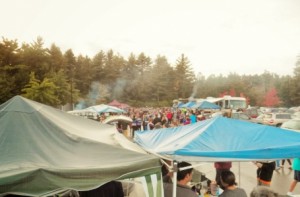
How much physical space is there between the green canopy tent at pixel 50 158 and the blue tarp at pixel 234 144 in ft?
3.06

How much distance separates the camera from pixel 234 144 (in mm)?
4973

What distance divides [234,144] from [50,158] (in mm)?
2907

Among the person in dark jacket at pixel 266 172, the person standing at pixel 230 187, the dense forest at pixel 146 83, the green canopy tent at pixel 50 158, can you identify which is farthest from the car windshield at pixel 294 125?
the dense forest at pixel 146 83

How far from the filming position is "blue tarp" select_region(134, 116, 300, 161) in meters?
4.70

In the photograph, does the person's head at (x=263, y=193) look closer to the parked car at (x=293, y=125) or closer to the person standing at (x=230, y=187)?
the person standing at (x=230, y=187)

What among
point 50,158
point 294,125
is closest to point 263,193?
point 50,158

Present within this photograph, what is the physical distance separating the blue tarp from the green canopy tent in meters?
0.93

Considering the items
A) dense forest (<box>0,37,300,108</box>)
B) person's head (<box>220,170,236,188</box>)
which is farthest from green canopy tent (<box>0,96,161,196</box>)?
dense forest (<box>0,37,300,108</box>)

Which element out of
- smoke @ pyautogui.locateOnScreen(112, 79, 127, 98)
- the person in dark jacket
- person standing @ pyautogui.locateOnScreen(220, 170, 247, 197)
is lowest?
the person in dark jacket

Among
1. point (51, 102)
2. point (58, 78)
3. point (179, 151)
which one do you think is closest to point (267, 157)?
point (179, 151)

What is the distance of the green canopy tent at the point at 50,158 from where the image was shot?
3.34 metres

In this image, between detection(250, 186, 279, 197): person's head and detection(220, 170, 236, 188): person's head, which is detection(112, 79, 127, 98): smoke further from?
detection(250, 186, 279, 197): person's head

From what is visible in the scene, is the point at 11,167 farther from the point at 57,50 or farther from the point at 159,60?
the point at 159,60

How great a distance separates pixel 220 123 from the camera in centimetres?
571
